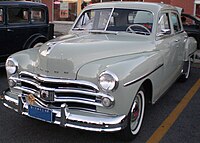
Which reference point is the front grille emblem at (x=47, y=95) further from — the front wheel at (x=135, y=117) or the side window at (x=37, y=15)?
the side window at (x=37, y=15)

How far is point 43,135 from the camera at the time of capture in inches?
154

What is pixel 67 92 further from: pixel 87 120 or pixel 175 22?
pixel 175 22

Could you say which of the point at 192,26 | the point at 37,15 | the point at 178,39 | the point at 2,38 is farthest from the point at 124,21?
the point at 192,26

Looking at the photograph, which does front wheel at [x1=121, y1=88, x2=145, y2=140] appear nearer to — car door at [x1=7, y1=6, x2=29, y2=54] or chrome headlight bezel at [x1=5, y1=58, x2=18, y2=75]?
chrome headlight bezel at [x1=5, y1=58, x2=18, y2=75]

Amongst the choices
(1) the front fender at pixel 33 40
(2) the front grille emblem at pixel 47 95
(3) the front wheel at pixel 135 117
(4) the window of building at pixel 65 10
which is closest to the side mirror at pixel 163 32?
(3) the front wheel at pixel 135 117

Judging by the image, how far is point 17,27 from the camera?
7.09 meters

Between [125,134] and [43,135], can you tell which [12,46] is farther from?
[125,134]

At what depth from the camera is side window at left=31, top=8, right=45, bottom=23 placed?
25.1 ft

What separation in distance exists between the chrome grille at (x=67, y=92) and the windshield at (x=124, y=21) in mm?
1616

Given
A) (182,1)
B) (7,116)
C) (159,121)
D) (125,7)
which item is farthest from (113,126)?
(182,1)

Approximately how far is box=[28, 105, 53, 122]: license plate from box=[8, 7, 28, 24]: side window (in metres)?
3.98

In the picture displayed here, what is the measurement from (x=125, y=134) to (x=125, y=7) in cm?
220

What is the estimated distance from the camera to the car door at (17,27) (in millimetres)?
6961

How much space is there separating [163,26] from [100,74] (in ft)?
6.76
